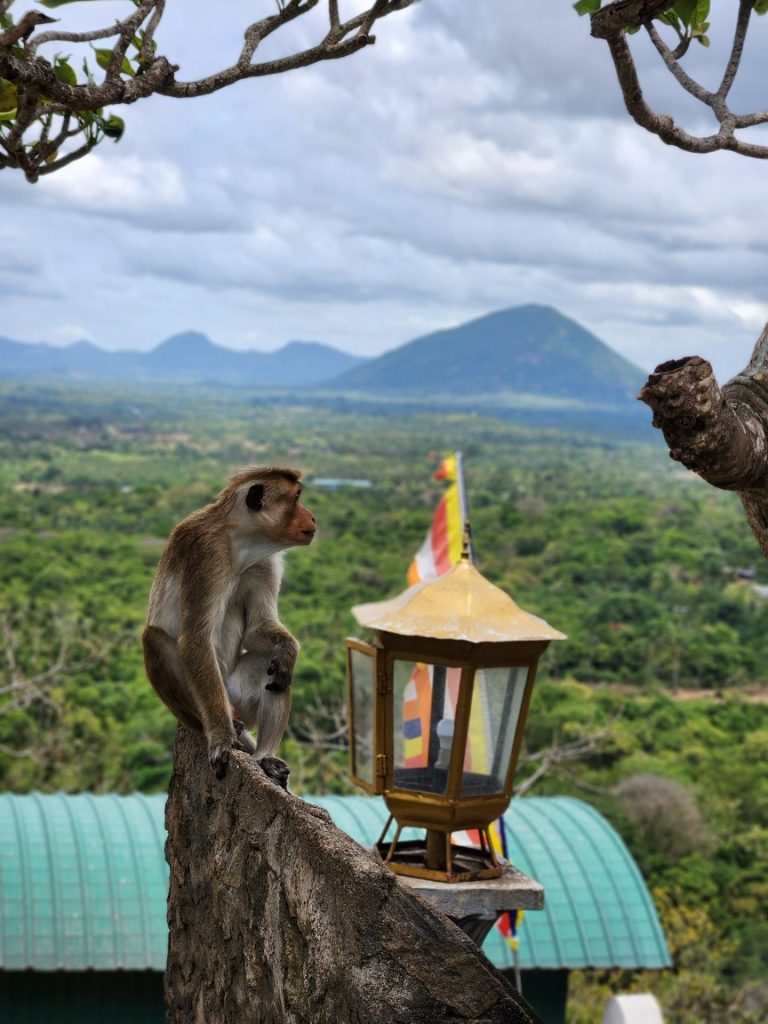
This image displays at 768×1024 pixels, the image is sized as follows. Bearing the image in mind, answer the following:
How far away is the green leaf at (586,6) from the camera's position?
343 centimetres

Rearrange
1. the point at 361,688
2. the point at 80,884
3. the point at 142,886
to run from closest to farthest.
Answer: the point at 361,688 → the point at 80,884 → the point at 142,886

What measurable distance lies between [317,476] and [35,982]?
102 m

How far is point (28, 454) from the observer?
117 meters

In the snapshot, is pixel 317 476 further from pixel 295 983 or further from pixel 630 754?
pixel 295 983

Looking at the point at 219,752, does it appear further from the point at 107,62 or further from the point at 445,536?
the point at 445,536

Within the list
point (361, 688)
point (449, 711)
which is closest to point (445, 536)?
point (361, 688)

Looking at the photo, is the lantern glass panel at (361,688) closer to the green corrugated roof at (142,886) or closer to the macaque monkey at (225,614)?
the macaque monkey at (225,614)

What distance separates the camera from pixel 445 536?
380 inches

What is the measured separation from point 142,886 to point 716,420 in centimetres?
873

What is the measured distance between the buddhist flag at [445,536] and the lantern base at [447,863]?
373 cm

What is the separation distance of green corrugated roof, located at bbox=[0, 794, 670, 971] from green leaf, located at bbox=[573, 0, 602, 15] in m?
8.04

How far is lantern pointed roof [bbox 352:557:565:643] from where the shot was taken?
456cm

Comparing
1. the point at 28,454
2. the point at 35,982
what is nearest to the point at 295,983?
the point at 35,982

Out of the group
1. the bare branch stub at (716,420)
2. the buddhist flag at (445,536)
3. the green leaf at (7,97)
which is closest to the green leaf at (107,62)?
the green leaf at (7,97)
